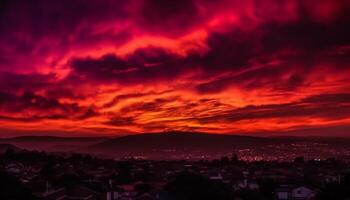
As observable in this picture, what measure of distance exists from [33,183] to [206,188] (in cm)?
1491

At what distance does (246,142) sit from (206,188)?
162612 mm

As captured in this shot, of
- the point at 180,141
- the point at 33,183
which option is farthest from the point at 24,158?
the point at 180,141

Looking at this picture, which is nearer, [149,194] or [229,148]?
[149,194]

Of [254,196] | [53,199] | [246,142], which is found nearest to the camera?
[53,199]

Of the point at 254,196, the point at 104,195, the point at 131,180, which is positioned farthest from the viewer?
the point at 131,180

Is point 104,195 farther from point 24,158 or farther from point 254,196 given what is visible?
point 24,158

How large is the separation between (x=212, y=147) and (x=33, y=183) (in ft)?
527

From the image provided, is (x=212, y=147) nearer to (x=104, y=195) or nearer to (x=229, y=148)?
(x=229, y=148)

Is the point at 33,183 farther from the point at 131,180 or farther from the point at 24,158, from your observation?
the point at 24,158

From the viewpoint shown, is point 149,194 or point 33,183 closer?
point 149,194

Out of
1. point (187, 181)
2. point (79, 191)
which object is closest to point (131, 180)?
point (79, 191)

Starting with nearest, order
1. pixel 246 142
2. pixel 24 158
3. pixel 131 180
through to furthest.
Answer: pixel 131 180 → pixel 24 158 → pixel 246 142

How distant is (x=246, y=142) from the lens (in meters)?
193

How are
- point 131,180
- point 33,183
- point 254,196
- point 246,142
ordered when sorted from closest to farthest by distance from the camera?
point 254,196 < point 33,183 < point 131,180 < point 246,142
